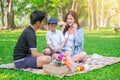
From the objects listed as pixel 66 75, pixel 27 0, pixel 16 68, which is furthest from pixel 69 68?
pixel 27 0

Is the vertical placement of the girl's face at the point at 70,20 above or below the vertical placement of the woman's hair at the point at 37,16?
below

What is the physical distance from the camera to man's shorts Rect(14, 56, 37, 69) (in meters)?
7.04

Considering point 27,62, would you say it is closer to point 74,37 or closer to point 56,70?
point 56,70

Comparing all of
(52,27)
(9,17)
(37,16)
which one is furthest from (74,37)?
(9,17)

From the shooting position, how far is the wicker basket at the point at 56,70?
6.42m

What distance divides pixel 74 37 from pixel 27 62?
1.49 meters

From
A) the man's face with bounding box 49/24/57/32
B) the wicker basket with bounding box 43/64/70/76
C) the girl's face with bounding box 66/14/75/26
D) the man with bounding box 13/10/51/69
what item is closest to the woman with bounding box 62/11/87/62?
the girl's face with bounding box 66/14/75/26

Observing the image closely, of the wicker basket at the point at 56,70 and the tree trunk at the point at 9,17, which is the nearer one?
the wicker basket at the point at 56,70

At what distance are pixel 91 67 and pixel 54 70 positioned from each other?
122 centimetres

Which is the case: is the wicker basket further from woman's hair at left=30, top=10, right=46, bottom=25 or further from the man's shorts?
woman's hair at left=30, top=10, right=46, bottom=25

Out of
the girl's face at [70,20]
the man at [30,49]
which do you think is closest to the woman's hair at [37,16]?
the man at [30,49]

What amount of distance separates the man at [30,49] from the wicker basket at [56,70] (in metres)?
0.38

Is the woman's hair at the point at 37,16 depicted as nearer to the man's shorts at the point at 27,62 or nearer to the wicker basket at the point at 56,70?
the man's shorts at the point at 27,62

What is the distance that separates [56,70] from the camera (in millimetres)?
6430
